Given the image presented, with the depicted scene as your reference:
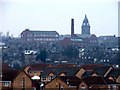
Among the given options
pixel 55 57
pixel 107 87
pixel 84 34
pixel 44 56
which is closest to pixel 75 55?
pixel 55 57

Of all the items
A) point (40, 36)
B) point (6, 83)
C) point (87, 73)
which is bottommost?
point (87, 73)

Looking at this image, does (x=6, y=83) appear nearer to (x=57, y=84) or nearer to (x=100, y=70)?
(x=57, y=84)

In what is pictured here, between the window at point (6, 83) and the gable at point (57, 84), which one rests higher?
the window at point (6, 83)

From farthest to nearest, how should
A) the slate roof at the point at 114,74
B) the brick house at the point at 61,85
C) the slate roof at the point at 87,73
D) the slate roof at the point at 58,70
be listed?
the slate roof at the point at 58,70 → the slate roof at the point at 87,73 → the slate roof at the point at 114,74 → the brick house at the point at 61,85

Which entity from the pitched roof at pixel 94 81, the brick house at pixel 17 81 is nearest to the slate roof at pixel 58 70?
the pitched roof at pixel 94 81

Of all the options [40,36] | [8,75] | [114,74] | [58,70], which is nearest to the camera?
[8,75]

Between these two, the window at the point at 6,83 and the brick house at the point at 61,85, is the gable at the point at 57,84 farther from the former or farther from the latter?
the window at the point at 6,83

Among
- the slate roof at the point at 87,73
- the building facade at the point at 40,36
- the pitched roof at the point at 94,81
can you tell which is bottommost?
the slate roof at the point at 87,73

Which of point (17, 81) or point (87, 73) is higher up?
point (17, 81)

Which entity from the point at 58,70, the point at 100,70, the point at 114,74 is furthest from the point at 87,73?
the point at 114,74

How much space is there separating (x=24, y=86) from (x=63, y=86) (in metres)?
0.54

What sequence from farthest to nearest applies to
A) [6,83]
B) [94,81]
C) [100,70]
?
1. [100,70]
2. [94,81]
3. [6,83]

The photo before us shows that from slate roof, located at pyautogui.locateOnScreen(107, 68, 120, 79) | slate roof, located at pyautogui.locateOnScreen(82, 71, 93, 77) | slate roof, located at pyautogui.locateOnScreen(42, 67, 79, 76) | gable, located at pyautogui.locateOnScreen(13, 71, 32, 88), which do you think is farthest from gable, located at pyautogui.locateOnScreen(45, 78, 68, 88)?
slate roof, located at pyautogui.locateOnScreen(42, 67, 79, 76)

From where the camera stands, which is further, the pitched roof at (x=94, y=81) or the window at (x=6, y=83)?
the pitched roof at (x=94, y=81)
